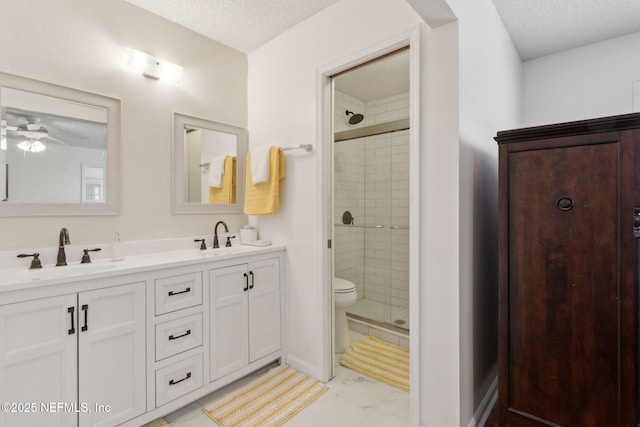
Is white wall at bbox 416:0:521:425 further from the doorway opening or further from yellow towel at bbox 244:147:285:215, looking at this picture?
yellow towel at bbox 244:147:285:215

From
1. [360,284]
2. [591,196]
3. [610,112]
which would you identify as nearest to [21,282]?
[591,196]

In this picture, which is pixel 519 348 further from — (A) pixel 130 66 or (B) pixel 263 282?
(A) pixel 130 66

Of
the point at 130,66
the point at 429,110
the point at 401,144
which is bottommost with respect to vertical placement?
the point at 429,110

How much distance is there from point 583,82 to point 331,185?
241cm

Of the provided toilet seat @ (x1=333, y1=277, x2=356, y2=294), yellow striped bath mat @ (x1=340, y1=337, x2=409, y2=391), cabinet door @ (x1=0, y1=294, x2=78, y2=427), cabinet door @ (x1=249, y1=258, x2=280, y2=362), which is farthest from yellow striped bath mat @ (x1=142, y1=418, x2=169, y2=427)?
toilet seat @ (x1=333, y1=277, x2=356, y2=294)

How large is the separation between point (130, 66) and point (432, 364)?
2.60 m

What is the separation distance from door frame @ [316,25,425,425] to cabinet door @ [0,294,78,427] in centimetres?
138

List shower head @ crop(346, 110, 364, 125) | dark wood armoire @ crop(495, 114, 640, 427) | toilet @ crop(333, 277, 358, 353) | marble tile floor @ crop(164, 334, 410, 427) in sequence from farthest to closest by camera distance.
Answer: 1. shower head @ crop(346, 110, 364, 125)
2. toilet @ crop(333, 277, 358, 353)
3. marble tile floor @ crop(164, 334, 410, 427)
4. dark wood armoire @ crop(495, 114, 640, 427)

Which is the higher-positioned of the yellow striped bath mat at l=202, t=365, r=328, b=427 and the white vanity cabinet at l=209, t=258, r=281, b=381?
the white vanity cabinet at l=209, t=258, r=281, b=381

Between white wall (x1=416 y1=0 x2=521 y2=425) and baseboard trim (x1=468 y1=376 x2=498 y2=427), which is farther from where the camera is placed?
baseboard trim (x1=468 y1=376 x2=498 y2=427)

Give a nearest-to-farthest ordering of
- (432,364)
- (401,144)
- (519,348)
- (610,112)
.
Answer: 1. (519,348)
2. (432,364)
3. (610,112)
4. (401,144)

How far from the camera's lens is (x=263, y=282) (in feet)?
7.34

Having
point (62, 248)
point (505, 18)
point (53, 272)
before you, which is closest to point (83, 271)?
point (53, 272)

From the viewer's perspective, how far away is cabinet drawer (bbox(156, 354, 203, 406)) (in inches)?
66.9
